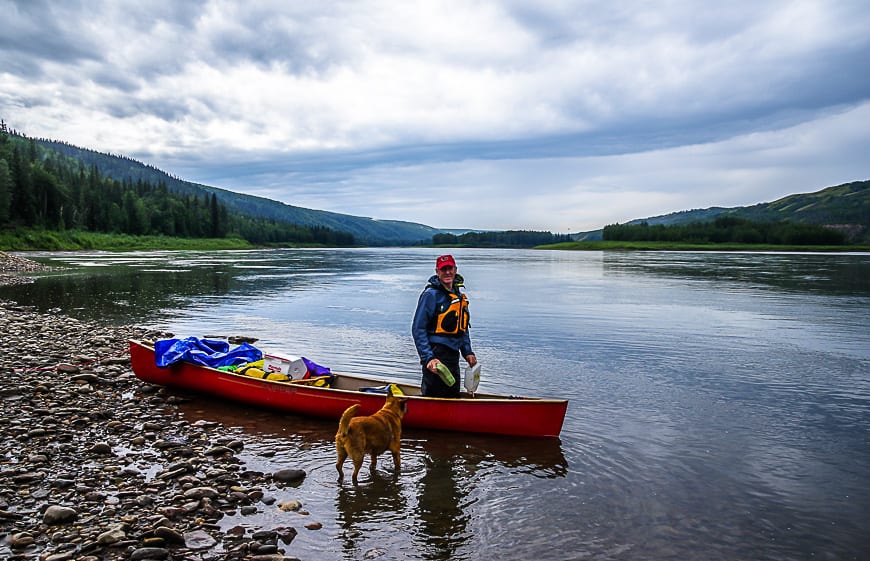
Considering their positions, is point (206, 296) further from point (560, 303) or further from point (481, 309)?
point (560, 303)

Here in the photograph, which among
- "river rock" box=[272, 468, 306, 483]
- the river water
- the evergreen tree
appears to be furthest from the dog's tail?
the evergreen tree

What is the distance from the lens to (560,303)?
104 feet

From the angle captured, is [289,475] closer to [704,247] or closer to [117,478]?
[117,478]

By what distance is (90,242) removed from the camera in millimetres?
98688

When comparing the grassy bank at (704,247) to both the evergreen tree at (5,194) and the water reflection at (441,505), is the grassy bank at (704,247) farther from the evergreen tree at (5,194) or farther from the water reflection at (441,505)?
the water reflection at (441,505)

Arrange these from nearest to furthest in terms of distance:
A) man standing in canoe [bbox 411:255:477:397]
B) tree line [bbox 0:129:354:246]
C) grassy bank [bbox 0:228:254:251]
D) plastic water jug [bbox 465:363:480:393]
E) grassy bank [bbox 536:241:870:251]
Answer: man standing in canoe [bbox 411:255:477:397]
plastic water jug [bbox 465:363:480:393]
grassy bank [bbox 0:228:254:251]
tree line [bbox 0:129:354:246]
grassy bank [bbox 536:241:870:251]

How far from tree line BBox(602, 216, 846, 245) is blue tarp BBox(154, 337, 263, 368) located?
173227 mm

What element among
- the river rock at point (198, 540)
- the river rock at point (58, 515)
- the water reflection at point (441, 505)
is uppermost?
the river rock at point (58, 515)

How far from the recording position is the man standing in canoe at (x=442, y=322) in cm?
912

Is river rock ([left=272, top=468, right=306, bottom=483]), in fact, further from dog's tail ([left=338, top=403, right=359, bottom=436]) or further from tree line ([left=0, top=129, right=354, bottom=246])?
tree line ([left=0, top=129, right=354, bottom=246])

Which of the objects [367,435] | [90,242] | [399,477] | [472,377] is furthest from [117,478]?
[90,242]

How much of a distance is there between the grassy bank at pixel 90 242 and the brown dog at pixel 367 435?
77997 millimetres

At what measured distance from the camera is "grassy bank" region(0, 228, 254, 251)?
77.5 meters

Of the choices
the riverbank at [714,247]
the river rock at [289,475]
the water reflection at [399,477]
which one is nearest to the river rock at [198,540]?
the water reflection at [399,477]
